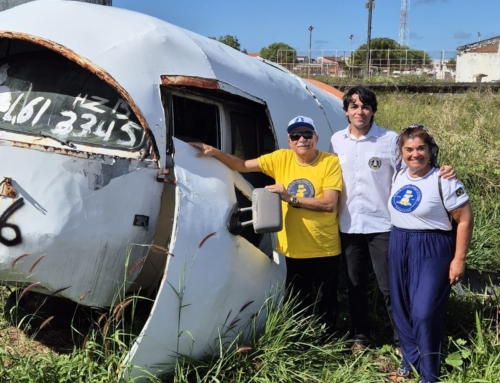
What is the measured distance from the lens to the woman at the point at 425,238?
3.33 metres

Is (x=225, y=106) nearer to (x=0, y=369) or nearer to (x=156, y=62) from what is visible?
(x=156, y=62)

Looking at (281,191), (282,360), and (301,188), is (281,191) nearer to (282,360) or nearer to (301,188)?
(301,188)

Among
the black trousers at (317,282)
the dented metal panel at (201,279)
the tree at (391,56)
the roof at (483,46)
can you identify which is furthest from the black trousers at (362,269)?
the roof at (483,46)

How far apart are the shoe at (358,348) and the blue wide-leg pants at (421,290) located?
371 mm

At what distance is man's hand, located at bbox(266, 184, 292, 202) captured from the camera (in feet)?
11.3

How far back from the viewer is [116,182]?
301 centimetres

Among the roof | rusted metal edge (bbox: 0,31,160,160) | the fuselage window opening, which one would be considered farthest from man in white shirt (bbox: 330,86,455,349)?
the roof

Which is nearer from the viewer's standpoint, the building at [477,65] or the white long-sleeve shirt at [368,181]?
the white long-sleeve shirt at [368,181]

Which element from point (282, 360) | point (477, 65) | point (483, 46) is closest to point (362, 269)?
point (282, 360)

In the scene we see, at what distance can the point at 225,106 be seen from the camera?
4004 millimetres

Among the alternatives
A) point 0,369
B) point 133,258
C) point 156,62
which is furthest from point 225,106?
point 0,369

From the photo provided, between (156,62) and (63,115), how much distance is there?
645mm

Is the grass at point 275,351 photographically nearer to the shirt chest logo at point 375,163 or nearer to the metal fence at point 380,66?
the shirt chest logo at point 375,163

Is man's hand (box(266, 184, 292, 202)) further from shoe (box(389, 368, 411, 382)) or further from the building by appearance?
the building
